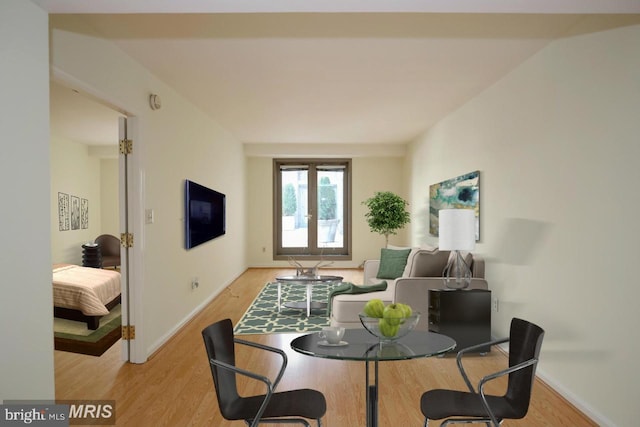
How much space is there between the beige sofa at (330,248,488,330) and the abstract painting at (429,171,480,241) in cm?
A: 65

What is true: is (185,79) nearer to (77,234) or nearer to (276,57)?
(276,57)

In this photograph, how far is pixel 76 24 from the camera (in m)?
3.17

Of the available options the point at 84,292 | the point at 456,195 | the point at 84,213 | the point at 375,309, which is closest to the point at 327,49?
the point at 375,309

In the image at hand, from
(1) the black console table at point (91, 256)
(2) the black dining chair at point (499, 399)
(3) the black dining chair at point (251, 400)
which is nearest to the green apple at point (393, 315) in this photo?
(2) the black dining chair at point (499, 399)

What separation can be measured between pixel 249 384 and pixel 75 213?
666 cm

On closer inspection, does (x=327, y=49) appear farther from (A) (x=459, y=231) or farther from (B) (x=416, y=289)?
(B) (x=416, y=289)

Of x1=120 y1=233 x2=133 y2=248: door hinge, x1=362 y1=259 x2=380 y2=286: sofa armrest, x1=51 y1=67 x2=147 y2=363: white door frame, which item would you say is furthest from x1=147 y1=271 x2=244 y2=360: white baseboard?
x1=362 y1=259 x2=380 y2=286: sofa armrest

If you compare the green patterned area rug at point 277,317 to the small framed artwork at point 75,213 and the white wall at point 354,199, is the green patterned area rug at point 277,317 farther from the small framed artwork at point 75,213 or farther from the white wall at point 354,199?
the small framed artwork at point 75,213

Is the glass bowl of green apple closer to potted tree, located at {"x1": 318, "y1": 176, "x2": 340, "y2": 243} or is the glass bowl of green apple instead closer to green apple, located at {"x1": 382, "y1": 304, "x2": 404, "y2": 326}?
green apple, located at {"x1": 382, "y1": 304, "x2": 404, "y2": 326}

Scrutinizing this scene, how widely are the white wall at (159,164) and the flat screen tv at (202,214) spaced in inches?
4.0

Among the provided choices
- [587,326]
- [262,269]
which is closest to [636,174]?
[587,326]

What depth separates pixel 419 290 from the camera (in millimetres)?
4559

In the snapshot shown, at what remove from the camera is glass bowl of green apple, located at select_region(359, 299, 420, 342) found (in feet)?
6.88

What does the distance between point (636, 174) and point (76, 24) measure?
354 centimetres
